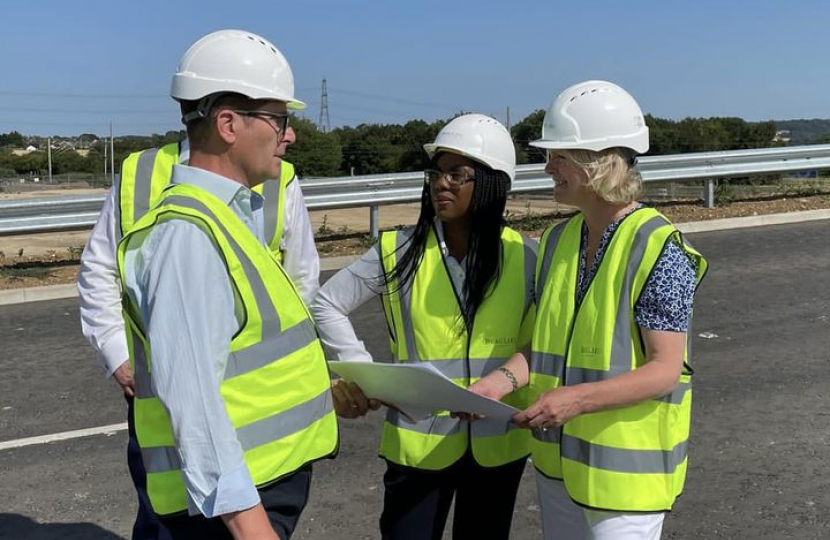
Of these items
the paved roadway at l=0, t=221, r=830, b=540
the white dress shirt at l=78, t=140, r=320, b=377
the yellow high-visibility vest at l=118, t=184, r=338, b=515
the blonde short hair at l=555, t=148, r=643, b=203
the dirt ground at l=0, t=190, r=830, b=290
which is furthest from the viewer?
the dirt ground at l=0, t=190, r=830, b=290

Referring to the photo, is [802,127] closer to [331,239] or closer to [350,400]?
[331,239]

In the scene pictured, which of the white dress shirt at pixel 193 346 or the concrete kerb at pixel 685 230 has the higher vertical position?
the white dress shirt at pixel 193 346

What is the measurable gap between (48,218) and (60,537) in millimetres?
6868

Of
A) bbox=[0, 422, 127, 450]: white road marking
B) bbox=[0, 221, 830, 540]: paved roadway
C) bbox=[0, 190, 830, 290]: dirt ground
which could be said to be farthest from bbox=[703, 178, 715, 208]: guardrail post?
bbox=[0, 422, 127, 450]: white road marking

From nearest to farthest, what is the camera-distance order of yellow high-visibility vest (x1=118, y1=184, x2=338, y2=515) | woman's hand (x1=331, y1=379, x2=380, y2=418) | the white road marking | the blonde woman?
yellow high-visibility vest (x1=118, y1=184, x2=338, y2=515) → the blonde woman → woman's hand (x1=331, y1=379, x2=380, y2=418) → the white road marking

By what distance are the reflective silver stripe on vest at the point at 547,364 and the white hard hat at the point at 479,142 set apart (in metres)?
0.67

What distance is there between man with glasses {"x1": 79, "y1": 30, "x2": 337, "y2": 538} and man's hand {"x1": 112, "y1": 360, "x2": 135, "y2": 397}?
1249 millimetres

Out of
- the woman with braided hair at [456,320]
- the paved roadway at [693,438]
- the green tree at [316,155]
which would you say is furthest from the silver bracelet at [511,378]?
the green tree at [316,155]

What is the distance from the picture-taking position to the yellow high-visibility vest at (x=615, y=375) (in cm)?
259

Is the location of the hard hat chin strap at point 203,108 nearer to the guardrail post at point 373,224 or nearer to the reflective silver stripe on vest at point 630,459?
the reflective silver stripe on vest at point 630,459

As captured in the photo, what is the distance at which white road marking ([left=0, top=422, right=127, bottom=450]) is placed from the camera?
18.1 ft

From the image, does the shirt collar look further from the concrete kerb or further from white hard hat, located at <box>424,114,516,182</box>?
the concrete kerb

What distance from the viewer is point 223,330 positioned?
196 cm

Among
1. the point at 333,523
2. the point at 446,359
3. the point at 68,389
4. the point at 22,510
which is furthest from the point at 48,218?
the point at 446,359
